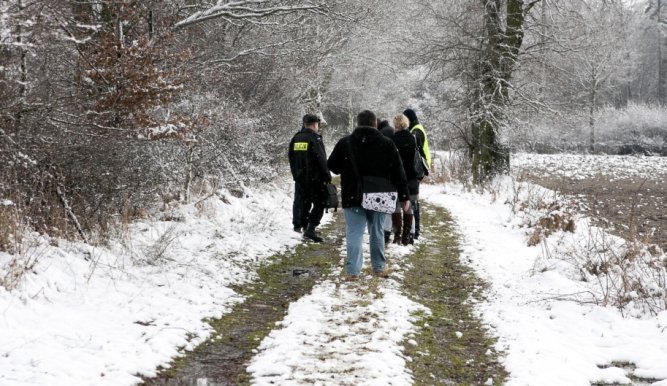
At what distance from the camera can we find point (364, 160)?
7.29 metres

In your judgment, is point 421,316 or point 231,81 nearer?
point 421,316

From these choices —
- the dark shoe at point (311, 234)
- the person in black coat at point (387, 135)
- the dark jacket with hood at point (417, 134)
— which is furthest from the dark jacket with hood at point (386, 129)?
the dark shoe at point (311, 234)

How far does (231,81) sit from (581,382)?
9682mm

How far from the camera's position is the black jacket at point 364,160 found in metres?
7.23

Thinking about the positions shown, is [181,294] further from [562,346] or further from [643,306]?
[643,306]

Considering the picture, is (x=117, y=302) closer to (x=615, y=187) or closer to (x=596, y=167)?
(x=615, y=187)

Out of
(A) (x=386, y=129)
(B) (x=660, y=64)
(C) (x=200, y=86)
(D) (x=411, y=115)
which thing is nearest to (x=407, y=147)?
(A) (x=386, y=129)

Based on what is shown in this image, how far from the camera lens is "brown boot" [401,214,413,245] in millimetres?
9227

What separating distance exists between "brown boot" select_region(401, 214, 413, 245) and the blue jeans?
1775 mm

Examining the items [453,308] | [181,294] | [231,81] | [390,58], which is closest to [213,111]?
[231,81]

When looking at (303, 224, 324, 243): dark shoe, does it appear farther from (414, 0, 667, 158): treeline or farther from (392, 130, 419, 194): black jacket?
(414, 0, 667, 158): treeline

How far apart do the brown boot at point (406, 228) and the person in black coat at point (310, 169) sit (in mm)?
1434

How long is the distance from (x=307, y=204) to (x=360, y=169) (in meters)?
2.99

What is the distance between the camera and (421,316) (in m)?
6.25
